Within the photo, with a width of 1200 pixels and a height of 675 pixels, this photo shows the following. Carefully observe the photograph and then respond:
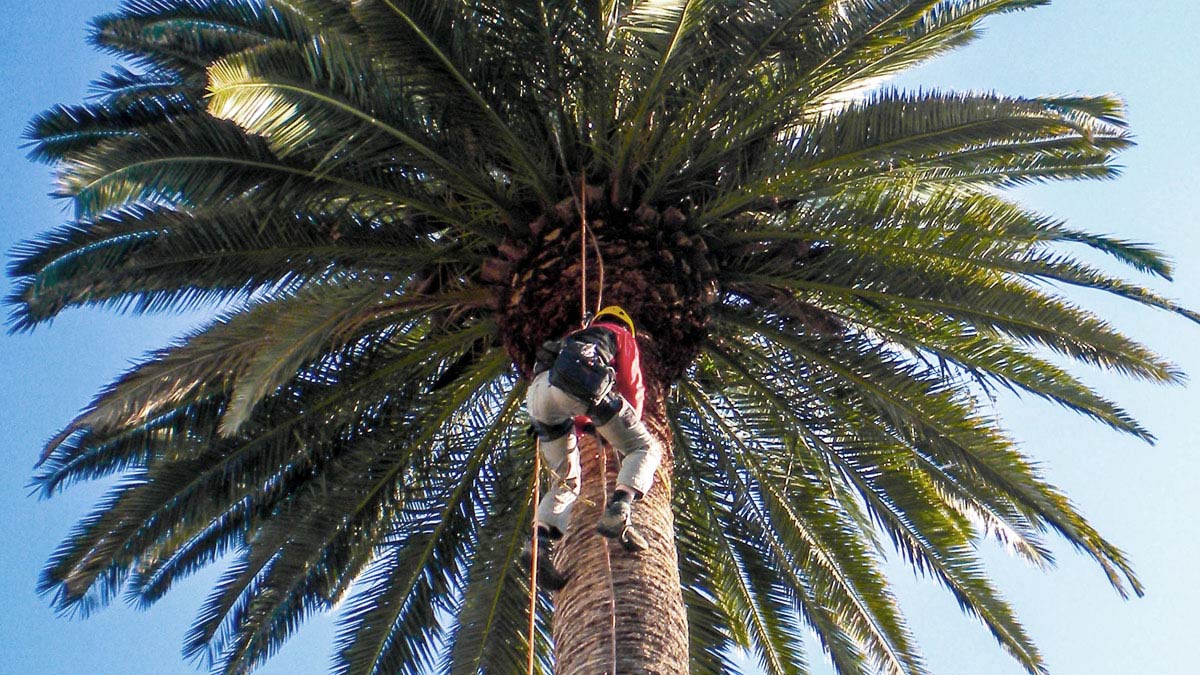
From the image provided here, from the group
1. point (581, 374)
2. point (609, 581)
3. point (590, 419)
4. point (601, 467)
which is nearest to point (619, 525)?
point (609, 581)

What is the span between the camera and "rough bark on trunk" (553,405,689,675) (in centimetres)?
695

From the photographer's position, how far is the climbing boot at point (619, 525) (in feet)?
23.4

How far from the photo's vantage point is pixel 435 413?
1027 centimetres

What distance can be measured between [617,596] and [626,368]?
1.27 m

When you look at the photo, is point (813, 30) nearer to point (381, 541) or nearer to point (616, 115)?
point (616, 115)

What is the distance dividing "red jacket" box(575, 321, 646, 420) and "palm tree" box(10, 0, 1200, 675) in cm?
57

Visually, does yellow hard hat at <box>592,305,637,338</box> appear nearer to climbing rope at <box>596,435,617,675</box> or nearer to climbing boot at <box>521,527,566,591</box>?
climbing rope at <box>596,435,617,675</box>

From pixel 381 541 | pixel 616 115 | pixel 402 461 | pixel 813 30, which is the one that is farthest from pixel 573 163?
pixel 381 541

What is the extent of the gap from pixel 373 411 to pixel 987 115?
4.83 m

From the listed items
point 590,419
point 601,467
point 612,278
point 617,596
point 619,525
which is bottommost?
point 617,596

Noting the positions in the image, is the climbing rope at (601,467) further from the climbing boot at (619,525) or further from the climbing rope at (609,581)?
the climbing boot at (619,525)

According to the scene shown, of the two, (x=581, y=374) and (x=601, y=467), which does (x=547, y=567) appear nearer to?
(x=601, y=467)

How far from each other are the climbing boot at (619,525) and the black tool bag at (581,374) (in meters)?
0.57

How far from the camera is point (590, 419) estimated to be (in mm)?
7562
